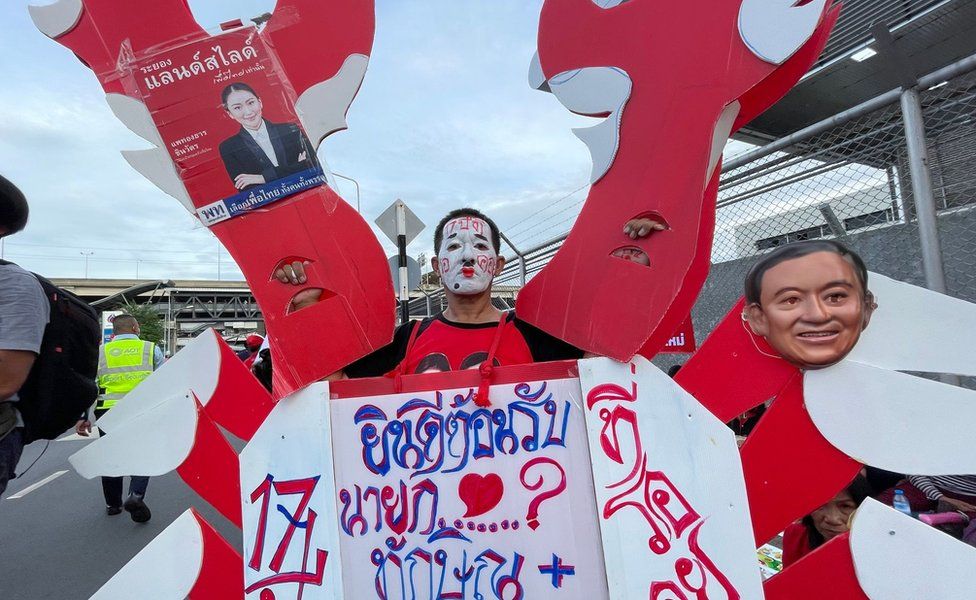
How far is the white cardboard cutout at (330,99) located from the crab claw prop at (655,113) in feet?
1.82

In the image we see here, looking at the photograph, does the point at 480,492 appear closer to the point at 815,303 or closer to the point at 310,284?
the point at 310,284

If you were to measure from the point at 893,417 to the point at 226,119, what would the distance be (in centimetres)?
190

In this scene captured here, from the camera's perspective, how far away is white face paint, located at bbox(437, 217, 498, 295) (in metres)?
1.68

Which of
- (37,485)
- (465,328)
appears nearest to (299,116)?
(465,328)

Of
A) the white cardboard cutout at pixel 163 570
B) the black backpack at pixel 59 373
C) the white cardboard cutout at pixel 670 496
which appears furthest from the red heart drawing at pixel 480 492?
the black backpack at pixel 59 373

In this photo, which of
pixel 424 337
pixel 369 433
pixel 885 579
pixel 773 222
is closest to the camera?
pixel 885 579

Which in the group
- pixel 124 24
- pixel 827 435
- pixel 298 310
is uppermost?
pixel 124 24

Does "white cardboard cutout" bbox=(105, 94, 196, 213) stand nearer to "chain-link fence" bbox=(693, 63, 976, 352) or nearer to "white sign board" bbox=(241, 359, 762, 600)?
"white sign board" bbox=(241, 359, 762, 600)

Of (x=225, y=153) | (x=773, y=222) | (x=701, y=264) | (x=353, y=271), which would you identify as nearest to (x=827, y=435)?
(x=701, y=264)

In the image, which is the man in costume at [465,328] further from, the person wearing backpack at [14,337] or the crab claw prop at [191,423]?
the person wearing backpack at [14,337]

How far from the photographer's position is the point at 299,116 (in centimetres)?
146

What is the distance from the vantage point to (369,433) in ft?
4.48

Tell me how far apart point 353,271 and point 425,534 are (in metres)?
0.78

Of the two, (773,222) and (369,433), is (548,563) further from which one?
(773,222)
